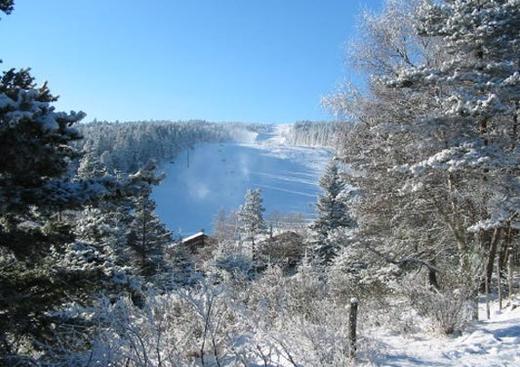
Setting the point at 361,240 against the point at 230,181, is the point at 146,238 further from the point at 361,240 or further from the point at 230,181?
the point at 230,181

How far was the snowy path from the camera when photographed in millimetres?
6254

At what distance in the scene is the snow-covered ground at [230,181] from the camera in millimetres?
94938

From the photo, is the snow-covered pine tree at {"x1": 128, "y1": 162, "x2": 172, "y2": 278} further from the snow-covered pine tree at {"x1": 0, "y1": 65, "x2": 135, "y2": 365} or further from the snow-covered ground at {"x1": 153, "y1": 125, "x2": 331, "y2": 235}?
the snow-covered ground at {"x1": 153, "y1": 125, "x2": 331, "y2": 235}

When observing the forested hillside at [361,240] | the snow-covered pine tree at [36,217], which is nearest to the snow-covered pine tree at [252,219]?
the forested hillside at [361,240]

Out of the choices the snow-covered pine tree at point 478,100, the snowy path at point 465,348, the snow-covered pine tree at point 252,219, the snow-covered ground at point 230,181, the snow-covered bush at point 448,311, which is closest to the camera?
the snowy path at point 465,348

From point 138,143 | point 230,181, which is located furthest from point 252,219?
point 230,181

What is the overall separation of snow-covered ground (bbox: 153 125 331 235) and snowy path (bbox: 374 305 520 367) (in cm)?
7366

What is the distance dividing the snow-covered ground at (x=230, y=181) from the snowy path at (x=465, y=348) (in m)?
73.7

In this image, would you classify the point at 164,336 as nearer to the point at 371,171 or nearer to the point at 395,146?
the point at 395,146

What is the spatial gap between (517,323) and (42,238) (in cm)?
697

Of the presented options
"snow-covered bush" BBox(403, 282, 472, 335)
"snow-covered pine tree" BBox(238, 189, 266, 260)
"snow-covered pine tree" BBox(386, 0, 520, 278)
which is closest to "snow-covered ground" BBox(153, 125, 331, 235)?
"snow-covered pine tree" BBox(238, 189, 266, 260)

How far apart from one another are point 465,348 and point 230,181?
11382 centimetres

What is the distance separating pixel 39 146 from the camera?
4258 mm

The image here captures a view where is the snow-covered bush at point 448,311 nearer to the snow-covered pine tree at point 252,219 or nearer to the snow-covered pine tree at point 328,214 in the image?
the snow-covered pine tree at point 328,214
